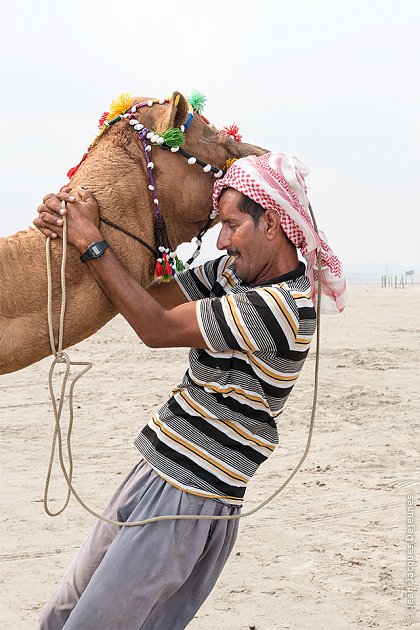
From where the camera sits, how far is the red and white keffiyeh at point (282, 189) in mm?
2939

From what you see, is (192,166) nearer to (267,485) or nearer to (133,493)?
(133,493)

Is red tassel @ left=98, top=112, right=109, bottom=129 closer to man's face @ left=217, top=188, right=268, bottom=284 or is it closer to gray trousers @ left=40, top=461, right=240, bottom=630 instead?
man's face @ left=217, top=188, right=268, bottom=284

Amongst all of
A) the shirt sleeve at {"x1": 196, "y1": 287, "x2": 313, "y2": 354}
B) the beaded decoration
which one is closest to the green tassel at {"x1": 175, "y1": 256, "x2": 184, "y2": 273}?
the beaded decoration

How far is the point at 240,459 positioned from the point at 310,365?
39.4 feet

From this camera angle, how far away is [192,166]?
9.98ft

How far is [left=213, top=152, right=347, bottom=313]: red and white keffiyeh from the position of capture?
9.64ft

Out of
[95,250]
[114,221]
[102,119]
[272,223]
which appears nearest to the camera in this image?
[95,250]

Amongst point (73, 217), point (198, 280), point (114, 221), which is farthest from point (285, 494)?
point (73, 217)

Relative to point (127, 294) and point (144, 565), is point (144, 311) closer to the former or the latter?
point (127, 294)

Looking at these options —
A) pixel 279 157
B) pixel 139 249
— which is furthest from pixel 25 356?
pixel 279 157

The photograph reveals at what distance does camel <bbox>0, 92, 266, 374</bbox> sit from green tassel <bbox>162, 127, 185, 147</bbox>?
3 cm

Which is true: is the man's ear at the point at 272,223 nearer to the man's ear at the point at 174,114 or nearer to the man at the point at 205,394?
the man at the point at 205,394

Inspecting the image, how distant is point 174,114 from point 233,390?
3.12ft

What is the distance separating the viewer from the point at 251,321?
2859 mm
